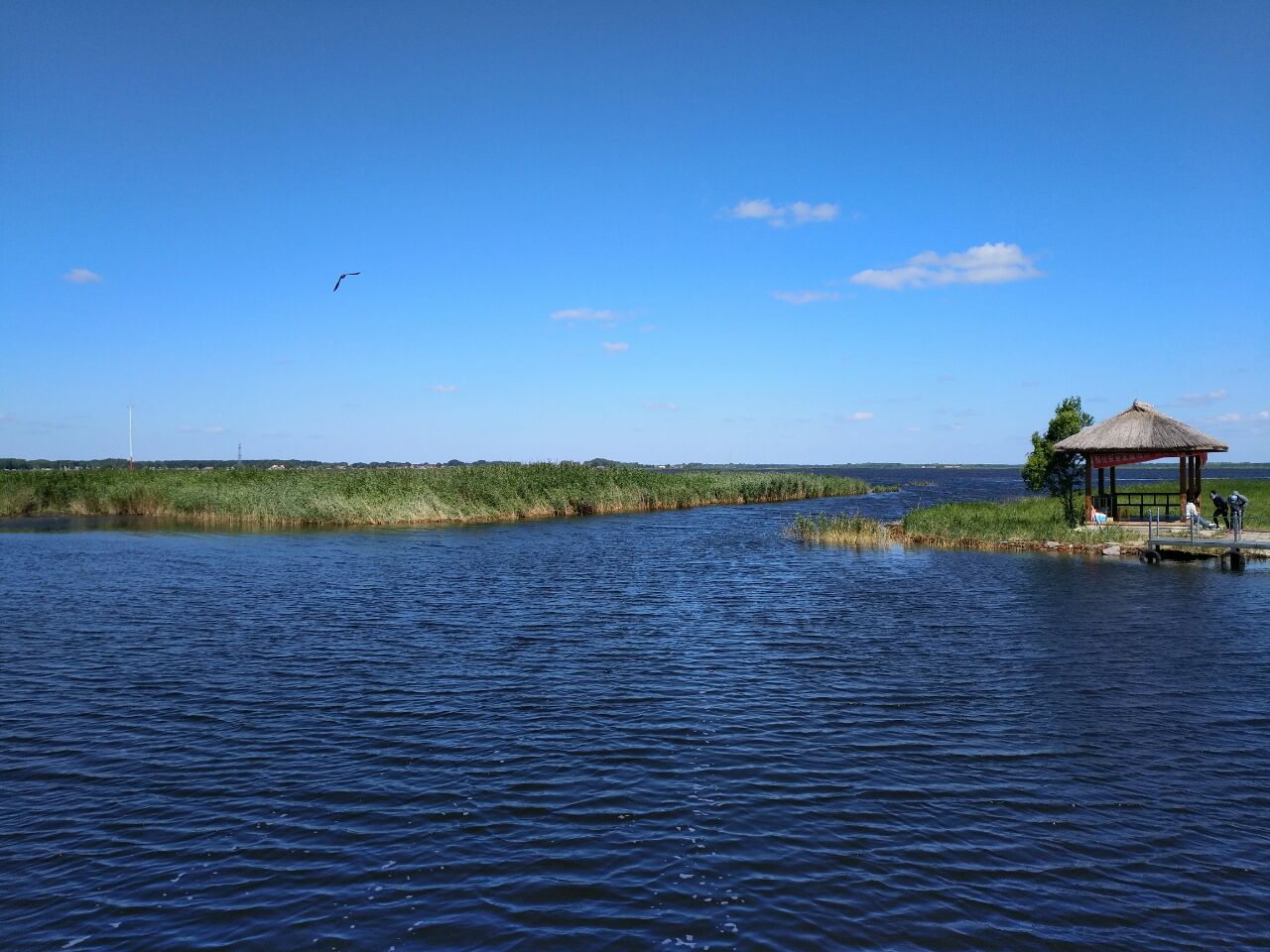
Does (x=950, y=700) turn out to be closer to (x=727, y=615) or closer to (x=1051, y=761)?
(x=1051, y=761)

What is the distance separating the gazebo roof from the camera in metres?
32.6

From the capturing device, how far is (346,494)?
166 ft

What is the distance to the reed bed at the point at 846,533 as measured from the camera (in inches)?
1528

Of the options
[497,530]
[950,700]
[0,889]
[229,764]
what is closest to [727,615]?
[950,700]

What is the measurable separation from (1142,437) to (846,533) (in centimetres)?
1208

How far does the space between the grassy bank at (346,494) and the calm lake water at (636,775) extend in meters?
27.3

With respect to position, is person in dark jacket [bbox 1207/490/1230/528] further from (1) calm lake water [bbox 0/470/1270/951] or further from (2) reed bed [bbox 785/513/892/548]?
(1) calm lake water [bbox 0/470/1270/951]

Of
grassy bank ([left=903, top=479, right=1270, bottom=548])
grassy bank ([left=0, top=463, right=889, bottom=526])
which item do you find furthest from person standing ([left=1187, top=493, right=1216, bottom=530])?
grassy bank ([left=0, top=463, right=889, bottom=526])

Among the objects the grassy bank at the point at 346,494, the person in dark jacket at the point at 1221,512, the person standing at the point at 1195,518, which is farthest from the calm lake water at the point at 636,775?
the grassy bank at the point at 346,494

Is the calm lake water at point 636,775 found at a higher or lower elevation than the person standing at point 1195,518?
lower

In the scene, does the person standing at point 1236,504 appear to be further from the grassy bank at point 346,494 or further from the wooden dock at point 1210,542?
the grassy bank at point 346,494

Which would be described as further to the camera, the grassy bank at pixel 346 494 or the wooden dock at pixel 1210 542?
the grassy bank at pixel 346 494

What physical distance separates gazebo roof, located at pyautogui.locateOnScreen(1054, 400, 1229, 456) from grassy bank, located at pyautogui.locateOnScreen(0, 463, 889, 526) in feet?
105

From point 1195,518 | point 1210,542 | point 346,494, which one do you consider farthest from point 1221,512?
point 346,494
